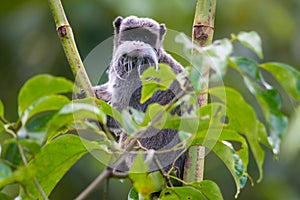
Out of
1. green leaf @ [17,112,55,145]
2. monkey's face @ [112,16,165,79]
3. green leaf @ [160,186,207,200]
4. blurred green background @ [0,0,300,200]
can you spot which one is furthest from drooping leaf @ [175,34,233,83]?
blurred green background @ [0,0,300,200]

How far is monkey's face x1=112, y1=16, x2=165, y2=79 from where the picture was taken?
224cm

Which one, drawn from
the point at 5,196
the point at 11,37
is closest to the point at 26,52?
the point at 11,37

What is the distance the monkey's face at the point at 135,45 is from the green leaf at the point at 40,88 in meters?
1.18

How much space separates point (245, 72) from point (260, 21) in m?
5.41

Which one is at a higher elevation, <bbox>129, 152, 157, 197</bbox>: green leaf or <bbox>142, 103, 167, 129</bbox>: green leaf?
<bbox>142, 103, 167, 129</bbox>: green leaf

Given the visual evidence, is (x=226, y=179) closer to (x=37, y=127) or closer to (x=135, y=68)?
(x=135, y=68)

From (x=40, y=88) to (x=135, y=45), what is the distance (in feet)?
4.39

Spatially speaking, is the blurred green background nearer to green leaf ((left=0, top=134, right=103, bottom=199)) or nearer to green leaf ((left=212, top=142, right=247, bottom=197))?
green leaf ((left=212, top=142, right=247, bottom=197))

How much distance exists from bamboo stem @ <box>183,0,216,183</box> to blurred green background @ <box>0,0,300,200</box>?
13.5 ft

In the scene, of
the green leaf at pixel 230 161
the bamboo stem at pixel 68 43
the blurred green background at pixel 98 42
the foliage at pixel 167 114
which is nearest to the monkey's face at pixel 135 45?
the bamboo stem at pixel 68 43

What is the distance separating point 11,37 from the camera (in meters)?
6.54

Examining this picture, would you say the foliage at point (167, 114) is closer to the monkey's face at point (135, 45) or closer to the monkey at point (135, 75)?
the monkey's face at point (135, 45)

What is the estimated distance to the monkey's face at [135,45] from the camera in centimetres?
224

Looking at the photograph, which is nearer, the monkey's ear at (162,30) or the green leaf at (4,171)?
the green leaf at (4,171)
